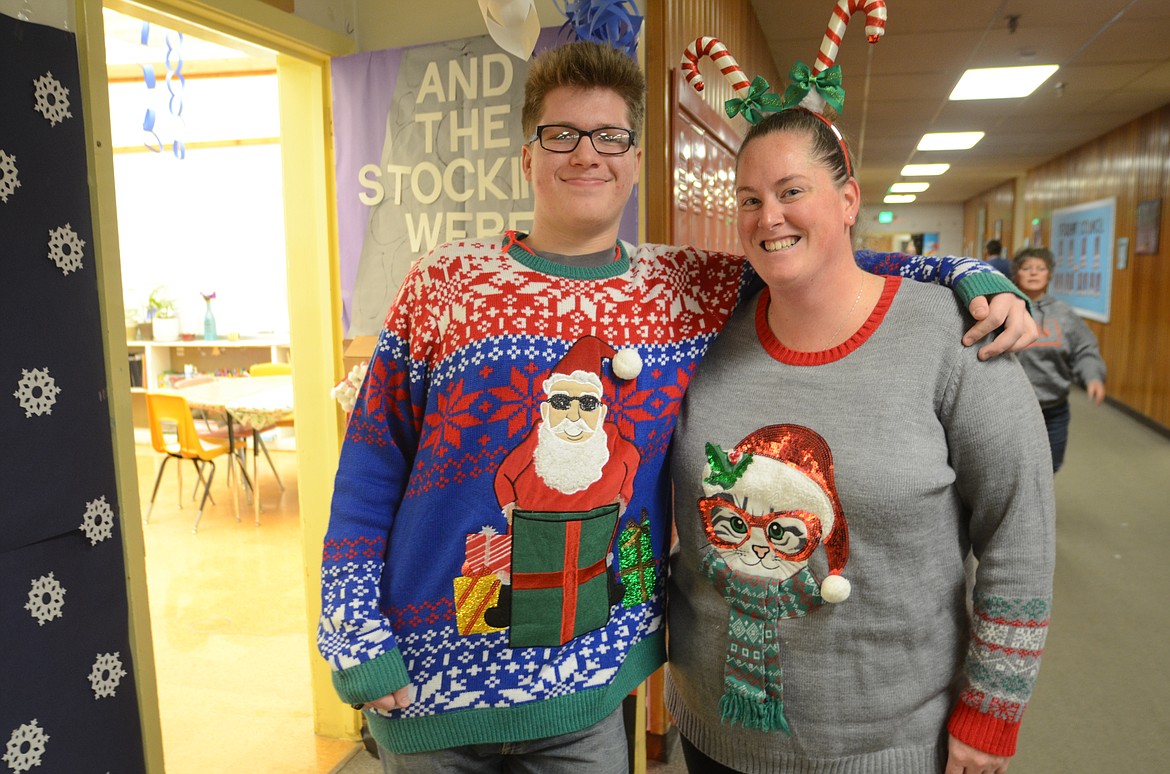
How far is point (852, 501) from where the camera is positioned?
1254 millimetres

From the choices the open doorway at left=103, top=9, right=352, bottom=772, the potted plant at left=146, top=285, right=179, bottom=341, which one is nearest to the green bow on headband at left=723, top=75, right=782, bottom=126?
the open doorway at left=103, top=9, right=352, bottom=772

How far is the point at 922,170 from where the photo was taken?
43.5 feet

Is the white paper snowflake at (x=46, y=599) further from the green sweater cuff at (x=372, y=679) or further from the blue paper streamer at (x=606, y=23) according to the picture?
the blue paper streamer at (x=606, y=23)

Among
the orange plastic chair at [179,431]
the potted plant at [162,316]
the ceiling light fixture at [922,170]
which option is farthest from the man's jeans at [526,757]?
the ceiling light fixture at [922,170]

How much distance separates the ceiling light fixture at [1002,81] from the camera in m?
6.40

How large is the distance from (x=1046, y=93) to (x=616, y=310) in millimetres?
7575

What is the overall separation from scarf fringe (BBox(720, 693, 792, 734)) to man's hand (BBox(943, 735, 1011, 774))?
240 millimetres

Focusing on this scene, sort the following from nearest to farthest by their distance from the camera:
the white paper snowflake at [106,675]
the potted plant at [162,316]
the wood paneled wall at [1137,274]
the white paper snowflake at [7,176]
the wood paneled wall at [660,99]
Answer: the white paper snowflake at [7,176] < the white paper snowflake at [106,675] < the wood paneled wall at [660,99] < the potted plant at [162,316] < the wood paneled wall at [1137,274]

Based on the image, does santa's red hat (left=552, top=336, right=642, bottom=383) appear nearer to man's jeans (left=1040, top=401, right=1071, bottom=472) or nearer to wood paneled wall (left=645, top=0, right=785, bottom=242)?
wood paneled wall (left=645, top=0, right=785, bottom=242)

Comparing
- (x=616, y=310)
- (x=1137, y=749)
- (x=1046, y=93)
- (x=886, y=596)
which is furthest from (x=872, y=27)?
(x=1046, y=93)

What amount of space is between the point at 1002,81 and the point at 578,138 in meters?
6.63

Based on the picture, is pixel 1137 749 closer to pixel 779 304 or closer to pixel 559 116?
pixel 779 304

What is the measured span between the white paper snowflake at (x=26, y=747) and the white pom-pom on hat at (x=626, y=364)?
123 centimetres

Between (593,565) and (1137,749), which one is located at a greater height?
(593,565)
